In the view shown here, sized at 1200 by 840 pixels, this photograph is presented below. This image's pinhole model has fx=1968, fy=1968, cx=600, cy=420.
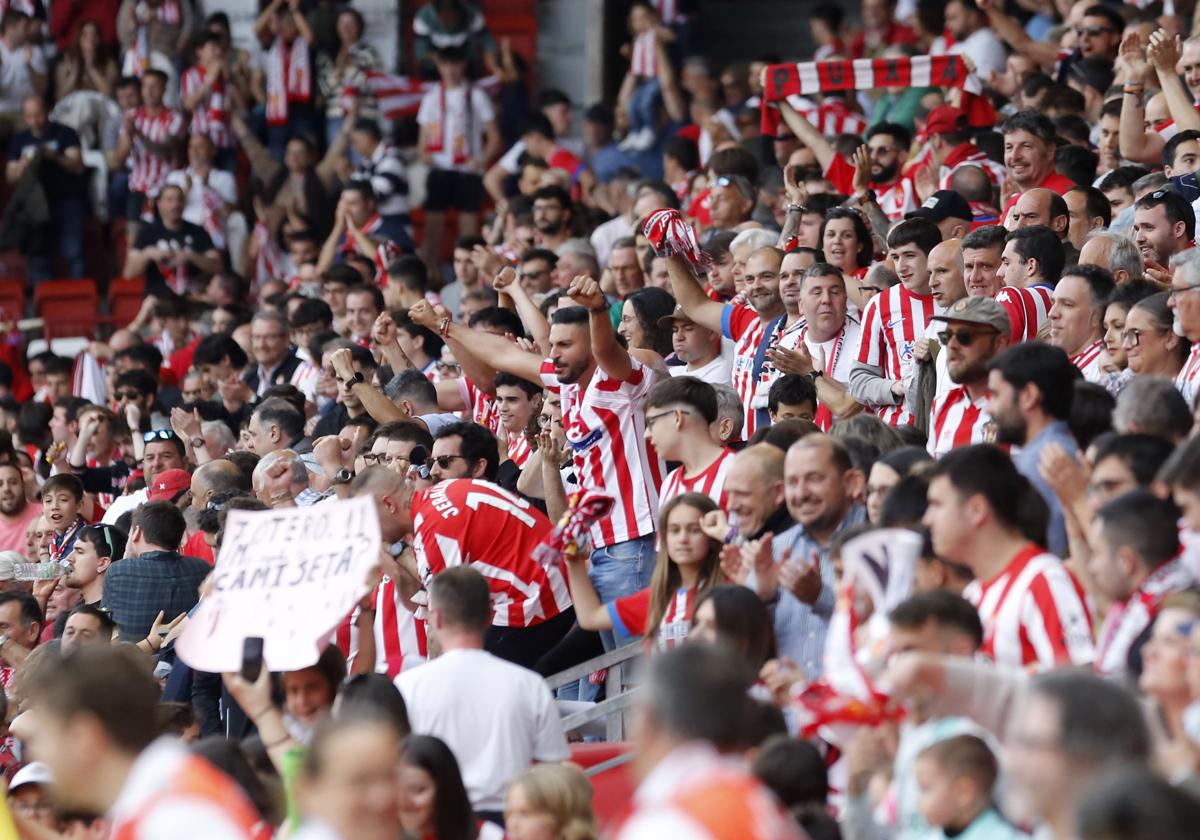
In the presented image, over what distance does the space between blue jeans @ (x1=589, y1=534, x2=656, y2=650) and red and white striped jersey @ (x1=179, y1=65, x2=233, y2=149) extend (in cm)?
1234

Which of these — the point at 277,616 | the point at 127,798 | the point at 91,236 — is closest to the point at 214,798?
the point at 127,798

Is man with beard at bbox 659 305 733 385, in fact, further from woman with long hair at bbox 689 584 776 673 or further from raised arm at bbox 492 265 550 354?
woman with long hair at bbox 689 584 776 673

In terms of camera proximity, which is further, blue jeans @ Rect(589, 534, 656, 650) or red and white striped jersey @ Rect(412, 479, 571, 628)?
blue jeans @ Rect(589, 534, 656, 650)

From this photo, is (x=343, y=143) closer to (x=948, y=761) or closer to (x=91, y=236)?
(x=91, y=236)

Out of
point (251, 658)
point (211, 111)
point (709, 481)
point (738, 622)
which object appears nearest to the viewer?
point (738, 622)

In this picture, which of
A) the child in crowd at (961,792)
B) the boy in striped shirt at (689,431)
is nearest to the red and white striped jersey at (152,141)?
the boy in striped shirt at (689,431)

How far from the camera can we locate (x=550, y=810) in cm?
582

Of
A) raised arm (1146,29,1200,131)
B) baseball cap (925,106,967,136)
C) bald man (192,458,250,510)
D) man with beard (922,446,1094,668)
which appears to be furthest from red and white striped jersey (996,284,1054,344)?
baseball cap (925,106,967,136)

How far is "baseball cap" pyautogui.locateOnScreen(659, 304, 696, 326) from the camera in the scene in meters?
10.3

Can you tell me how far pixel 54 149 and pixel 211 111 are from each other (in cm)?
166

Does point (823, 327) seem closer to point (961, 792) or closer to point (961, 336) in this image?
point (961, 336)

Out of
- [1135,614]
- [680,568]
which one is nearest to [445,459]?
[680,568]

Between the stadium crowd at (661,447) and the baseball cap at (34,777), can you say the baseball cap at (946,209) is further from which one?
the baseball cap at (34,777)

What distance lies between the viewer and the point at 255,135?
20.8 m
